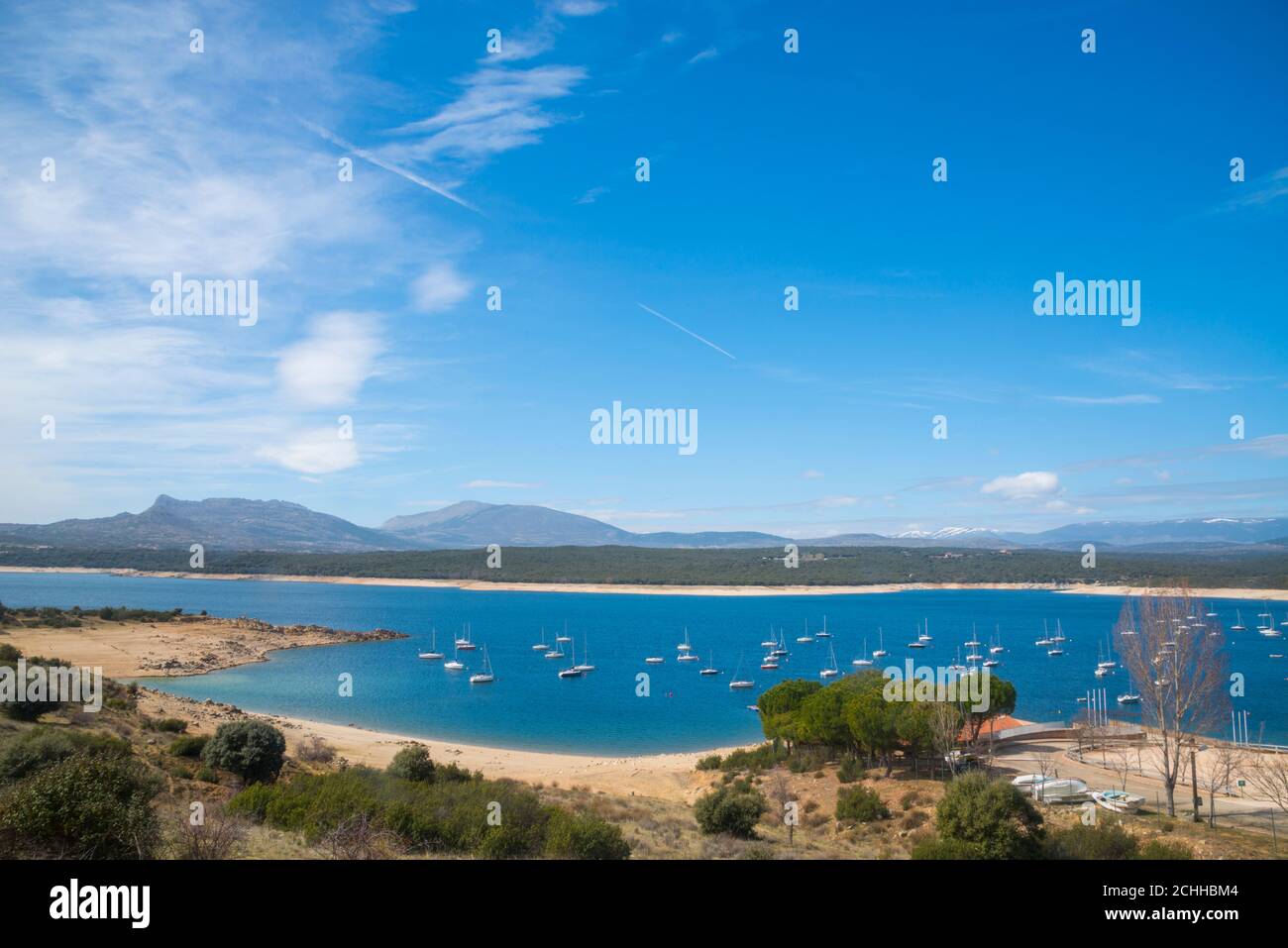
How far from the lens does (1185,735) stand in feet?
78.5

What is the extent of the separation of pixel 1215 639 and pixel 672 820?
16.5 m

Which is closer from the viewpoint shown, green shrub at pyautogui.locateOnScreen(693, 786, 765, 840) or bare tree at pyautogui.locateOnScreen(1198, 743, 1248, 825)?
green shrub at pyautogui.locateOnScreen(693, 786, 765, 840)

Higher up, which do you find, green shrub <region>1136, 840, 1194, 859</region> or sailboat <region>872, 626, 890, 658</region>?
green shrub <region>1136, 840, 1194, 859</region>

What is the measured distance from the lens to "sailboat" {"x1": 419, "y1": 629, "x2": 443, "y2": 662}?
72238 mm

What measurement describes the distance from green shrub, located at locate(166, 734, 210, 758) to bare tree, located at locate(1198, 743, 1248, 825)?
2648 centimetres

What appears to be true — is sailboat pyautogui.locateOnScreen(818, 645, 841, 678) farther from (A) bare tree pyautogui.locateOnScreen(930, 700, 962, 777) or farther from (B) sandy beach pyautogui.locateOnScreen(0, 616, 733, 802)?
(A) bare tree pyautogui.locateOnScreen(930, 700, 962, 777)

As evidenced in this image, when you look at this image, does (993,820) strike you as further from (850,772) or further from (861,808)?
(850,772)

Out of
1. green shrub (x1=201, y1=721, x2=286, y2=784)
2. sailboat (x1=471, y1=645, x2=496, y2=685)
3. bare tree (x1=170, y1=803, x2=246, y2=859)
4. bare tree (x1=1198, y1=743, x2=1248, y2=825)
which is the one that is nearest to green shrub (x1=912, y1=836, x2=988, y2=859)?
bare tree (x1=170, y1=803, x2=246, y2=859)

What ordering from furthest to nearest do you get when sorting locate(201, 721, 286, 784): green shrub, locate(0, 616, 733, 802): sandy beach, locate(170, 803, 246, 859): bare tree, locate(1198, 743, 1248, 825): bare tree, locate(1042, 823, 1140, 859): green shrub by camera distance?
locate(0, 616, 733, 802): sandy beach → locate(1198, 743, 1248, 825): bare tree → locate(201, 721, 286, 784): green shrub → locate(1042, 823, 1140, 859): green shrub → locate(170, 803, 246, 859): bare tree

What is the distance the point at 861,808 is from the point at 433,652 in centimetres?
6247
